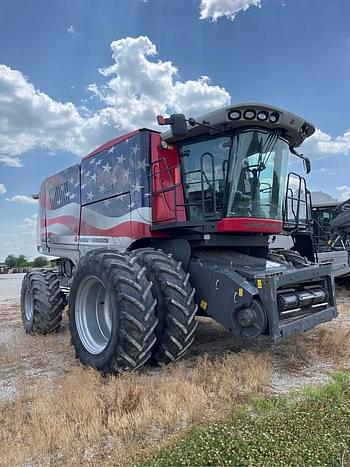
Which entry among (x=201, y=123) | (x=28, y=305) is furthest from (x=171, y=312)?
(x=28, y=305)

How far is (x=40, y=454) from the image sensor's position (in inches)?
109

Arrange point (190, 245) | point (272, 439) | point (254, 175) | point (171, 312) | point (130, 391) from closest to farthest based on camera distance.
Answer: point (272, 439)
point (130, 391)
point (171, 312)
point (254, 175)
point (190, 245)

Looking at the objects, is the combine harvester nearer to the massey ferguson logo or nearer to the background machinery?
the massey ferguson logo

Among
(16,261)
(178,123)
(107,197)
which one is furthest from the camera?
(16,261)

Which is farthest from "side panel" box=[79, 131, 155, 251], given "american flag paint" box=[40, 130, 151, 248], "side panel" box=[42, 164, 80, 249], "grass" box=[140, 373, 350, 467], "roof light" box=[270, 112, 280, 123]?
"grass" box=[140, 373, 350, 467]

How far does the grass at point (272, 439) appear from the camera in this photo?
249 centimetres

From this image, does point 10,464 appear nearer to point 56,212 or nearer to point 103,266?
point 103,266

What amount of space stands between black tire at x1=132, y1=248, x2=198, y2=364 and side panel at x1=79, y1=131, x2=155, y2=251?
1.13m

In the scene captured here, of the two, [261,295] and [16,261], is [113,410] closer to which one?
[261,295]

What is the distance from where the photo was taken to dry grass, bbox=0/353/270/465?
2.82 meters

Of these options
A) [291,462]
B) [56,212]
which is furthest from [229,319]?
[56,212]

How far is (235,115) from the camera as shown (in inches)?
195

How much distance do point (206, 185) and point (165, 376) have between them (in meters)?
2.35

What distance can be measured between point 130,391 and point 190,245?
224 cm
